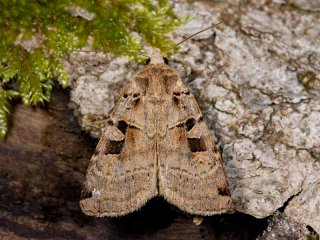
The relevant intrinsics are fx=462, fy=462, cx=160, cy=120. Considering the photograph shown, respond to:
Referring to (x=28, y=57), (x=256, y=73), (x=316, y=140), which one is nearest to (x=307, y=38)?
(x=256, y=73)

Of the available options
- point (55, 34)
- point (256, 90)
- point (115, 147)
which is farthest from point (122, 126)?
point (256, 90)

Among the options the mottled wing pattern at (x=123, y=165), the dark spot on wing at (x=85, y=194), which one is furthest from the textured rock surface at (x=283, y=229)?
the dark spot on wing at (x=85, y=194)

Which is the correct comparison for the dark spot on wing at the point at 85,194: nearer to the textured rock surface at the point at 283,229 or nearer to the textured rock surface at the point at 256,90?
the textured rock surface at the point at 256,90

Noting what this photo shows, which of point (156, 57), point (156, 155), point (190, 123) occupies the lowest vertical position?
point (156, 155)

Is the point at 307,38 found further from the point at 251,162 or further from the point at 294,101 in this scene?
the point at 251,162

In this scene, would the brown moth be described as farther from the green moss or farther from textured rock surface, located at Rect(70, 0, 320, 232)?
the green moss

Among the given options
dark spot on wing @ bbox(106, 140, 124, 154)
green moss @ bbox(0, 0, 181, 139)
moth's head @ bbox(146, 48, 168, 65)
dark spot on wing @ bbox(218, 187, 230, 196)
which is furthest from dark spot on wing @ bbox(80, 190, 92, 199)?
moth's head @ bbox(146, 48, 168, 65)

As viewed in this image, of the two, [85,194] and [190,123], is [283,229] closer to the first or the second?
[190,123]
